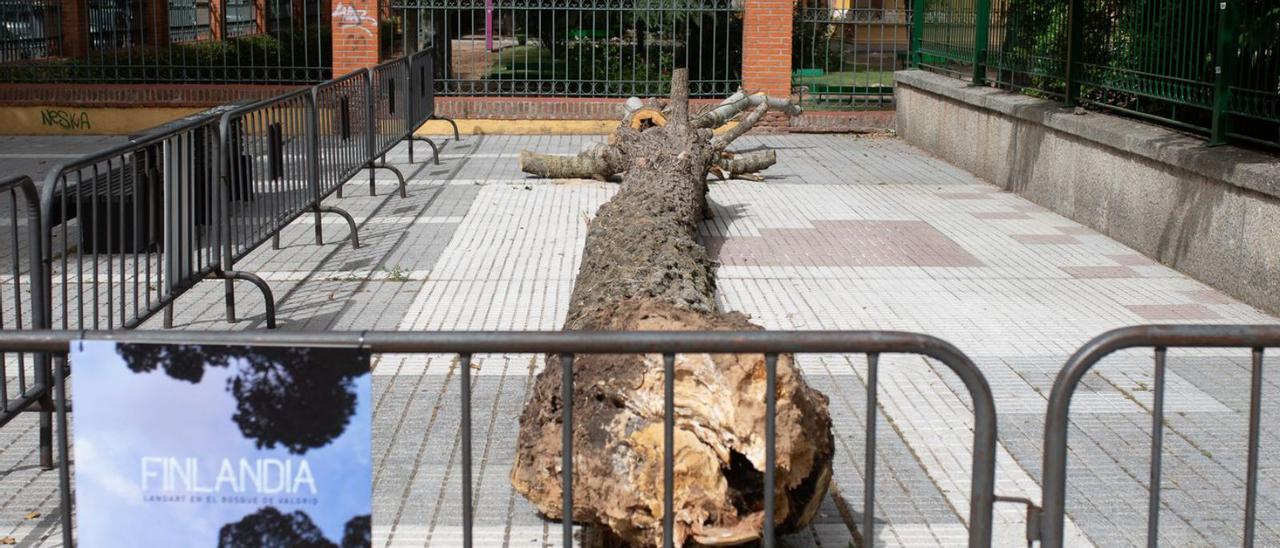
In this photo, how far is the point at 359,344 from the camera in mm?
3119

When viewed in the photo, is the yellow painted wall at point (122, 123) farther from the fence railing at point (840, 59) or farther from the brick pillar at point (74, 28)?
the fence railing at point (840, 59)

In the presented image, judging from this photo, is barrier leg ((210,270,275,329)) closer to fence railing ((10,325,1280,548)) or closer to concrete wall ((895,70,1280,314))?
fence railing ((10,325,1280,548))

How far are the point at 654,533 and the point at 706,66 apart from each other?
15312 millimetres

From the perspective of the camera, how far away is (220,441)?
123 inches

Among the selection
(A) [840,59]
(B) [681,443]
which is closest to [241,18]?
(A) [840,59]

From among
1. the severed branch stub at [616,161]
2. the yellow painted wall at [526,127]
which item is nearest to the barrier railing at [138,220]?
the severed branch stub at [616,161]

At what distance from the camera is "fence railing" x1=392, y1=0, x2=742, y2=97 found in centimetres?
1834

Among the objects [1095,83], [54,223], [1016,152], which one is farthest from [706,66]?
[54,223]

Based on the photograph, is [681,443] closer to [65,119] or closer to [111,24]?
[65,119]

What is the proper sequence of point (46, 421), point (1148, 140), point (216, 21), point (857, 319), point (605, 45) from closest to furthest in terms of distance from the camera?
point (46, 421) < point (857, 319) < point (1148, 140) < point (605, 45) < point (216, 21)

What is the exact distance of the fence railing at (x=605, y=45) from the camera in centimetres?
1834

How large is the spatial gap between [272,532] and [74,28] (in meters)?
18.1

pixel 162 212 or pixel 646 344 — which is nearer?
pixel 646 344

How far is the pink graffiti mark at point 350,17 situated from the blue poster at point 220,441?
1571cm
